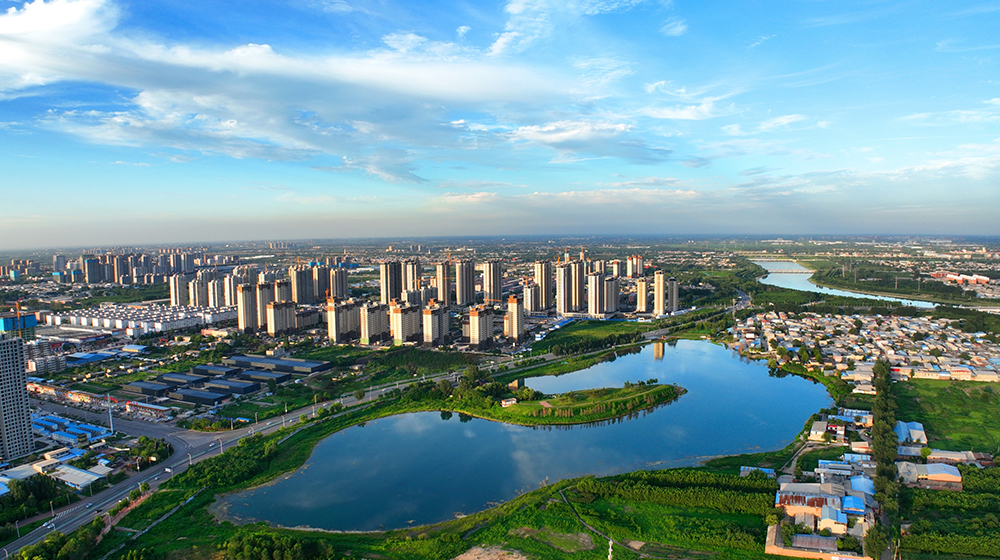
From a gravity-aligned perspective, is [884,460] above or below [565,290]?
below

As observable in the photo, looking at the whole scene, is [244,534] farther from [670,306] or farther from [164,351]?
[670,306]

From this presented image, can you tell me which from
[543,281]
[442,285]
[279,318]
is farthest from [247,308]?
[543,281]

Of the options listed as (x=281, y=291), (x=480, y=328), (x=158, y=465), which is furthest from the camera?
(x=281, y=291)

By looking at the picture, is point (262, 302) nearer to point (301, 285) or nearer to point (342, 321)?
point (342, 321)

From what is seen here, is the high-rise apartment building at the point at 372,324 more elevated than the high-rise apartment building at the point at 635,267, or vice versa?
the high-rise apartment building at the point at 635,267

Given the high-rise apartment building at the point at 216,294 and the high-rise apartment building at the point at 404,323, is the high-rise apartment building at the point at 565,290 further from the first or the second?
the high-rise apartment building at the point at 216,294

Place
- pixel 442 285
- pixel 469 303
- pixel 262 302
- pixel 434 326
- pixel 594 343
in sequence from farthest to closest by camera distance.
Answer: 1. pixel 469 303
2. pixel 442 285
3. pixel 262 302
4. pixel 594 343
5. pixel 434 326

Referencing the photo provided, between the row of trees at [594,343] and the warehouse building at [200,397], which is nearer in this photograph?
the warehouse building at [200,397]

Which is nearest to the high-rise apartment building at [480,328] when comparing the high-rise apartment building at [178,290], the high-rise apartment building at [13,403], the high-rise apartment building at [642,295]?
the high-rise apartment building at [642,295]
